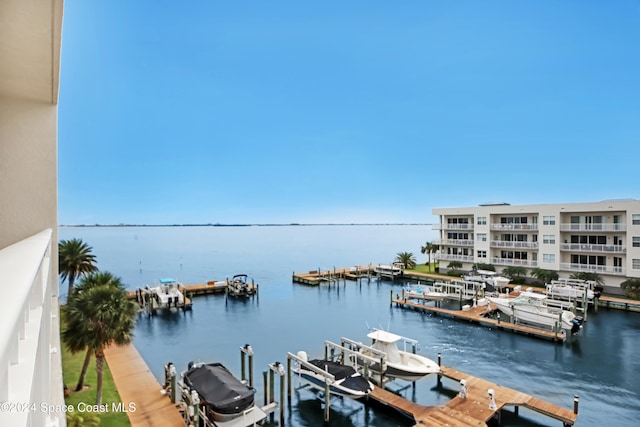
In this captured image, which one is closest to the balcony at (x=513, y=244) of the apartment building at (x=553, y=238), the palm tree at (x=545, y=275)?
the apartment building at (x=553, y=238)

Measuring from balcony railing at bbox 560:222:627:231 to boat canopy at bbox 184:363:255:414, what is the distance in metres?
38.3

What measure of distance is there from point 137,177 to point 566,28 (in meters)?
116

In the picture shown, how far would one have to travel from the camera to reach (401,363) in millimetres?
17953

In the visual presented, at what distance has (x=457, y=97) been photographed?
224 ft

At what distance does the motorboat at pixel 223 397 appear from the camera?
42.7 feet

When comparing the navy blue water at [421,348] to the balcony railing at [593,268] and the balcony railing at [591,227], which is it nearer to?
the balcony railing at [593,268]

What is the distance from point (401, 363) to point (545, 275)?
28.3 m

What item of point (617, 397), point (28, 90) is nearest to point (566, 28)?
point (617, 397)

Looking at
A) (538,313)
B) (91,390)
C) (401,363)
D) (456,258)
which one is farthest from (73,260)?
(456,258)

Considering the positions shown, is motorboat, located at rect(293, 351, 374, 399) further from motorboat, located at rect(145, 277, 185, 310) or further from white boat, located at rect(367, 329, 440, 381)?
motorboat, located at rect(145, 277, 185, 310)

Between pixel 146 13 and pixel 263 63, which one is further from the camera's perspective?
pixel 263 63

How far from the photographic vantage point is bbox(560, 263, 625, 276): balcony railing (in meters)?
35.2

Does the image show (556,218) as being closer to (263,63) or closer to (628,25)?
(628,25)

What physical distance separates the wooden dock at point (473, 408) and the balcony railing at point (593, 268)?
28018 mm
